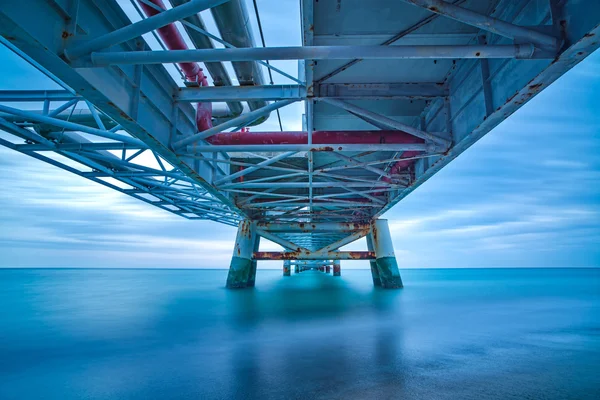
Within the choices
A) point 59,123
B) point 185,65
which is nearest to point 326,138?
point 185,65

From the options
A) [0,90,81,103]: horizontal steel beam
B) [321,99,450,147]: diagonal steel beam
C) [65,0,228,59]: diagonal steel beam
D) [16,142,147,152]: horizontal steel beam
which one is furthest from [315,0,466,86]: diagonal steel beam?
[16,142,147,152]: horizontal steel beam

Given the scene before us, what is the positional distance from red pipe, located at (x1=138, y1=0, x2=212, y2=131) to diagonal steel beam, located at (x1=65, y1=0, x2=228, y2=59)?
1260mm

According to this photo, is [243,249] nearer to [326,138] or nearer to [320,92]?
[326,138]

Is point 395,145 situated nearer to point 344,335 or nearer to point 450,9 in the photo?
point 450,9

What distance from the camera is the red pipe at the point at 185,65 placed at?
4.99 meters

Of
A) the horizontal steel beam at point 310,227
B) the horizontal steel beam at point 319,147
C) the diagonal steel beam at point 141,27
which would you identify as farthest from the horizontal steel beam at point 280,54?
the horizontal steel beam at point 310,227

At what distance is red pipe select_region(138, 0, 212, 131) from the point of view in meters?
4.99

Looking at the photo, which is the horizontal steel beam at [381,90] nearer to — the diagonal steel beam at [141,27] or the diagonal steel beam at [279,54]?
the diagonal steel beam at [279,54]

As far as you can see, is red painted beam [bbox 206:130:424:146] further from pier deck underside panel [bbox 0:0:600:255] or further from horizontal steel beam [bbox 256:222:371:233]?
horizontal steel beam [bbox 256:222:371:233]

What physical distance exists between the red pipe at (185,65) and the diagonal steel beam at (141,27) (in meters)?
1.26

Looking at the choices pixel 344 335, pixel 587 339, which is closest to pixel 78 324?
pixel 344 335

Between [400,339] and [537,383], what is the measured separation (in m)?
3.14

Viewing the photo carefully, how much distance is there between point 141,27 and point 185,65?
8.34 feet

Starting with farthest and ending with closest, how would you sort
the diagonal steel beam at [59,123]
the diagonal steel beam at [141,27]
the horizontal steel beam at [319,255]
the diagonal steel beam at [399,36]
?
the horizontal steel beam at [319,255] → the diagonal steel beam at [59,123] → the diagonal steel beam at [399,36] → the diagonal steel beam at [141,27]
